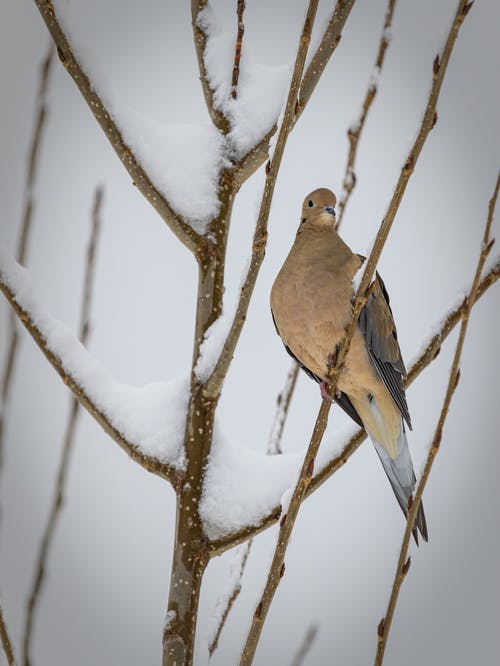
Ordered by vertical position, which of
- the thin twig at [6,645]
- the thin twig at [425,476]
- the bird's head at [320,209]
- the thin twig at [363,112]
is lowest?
the thin twig at [6,645]

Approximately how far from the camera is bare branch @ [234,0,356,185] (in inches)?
69.5

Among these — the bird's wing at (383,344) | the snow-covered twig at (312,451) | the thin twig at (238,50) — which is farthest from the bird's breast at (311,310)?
the snow-covered twig at (312,451)

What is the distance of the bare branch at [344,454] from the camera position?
1571mm

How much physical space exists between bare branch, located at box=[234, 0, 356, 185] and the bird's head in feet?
2.73

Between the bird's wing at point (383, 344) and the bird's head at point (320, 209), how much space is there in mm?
294

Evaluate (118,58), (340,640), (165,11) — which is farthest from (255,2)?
(340,640)

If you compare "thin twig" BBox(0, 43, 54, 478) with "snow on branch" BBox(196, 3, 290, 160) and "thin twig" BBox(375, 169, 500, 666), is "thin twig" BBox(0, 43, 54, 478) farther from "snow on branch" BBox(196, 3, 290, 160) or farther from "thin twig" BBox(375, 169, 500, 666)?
"thin twig" BBox(375, 169, 500, 666)

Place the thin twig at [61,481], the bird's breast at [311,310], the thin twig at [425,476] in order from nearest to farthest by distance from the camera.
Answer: the thin twig at [425,476], the thin twig at [61,481], the bird's breast at [311,310]

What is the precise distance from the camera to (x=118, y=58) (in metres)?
17.8

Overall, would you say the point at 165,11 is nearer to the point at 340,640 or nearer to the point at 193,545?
the point at 340,640

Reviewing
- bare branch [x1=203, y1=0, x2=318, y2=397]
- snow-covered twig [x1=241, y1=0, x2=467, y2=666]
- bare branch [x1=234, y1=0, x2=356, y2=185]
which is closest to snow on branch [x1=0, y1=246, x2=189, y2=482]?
bare branch [x1=203, y1=0, x2=318, y2=397]

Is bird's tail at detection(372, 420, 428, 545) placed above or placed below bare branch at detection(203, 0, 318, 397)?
above

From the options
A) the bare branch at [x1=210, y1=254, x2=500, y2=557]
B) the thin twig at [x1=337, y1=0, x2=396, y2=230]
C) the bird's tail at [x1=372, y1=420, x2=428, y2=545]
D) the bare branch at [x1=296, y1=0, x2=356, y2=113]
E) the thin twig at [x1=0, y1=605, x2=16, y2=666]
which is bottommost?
the thin twig at [x1=0, y1=605, x2=16, y2=666]

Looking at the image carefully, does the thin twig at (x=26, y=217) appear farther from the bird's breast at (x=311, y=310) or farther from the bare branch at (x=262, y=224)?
the bird's breast at (x=311, y=310)
